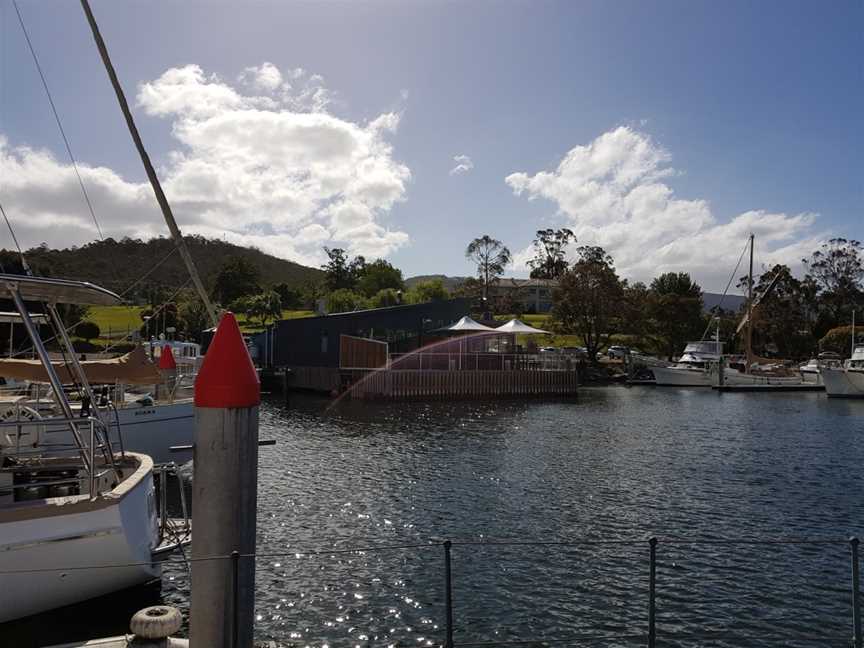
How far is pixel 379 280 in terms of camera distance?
386 feet

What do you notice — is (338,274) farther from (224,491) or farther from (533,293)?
(224,491)

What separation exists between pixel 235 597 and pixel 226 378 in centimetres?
189

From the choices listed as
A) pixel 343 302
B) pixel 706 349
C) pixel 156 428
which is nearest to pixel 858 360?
pixel 706 349

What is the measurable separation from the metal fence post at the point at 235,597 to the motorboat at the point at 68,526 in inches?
127

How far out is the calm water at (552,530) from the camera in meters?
11.1

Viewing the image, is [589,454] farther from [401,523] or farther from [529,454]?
[401,523]

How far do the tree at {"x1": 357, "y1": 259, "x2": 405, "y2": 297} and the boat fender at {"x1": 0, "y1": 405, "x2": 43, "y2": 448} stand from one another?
95.6 meters

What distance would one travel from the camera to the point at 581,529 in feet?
53.1

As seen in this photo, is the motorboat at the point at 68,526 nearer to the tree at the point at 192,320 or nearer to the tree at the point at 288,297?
the tree at the point at 192,320

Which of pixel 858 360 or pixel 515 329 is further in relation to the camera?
pixel 858 360

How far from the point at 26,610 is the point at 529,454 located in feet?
64.1

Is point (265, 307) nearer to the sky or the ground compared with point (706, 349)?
nearer to the sky

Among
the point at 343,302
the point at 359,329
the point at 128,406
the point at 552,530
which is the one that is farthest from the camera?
the point at 343,302

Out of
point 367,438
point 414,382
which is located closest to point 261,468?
point 367,438
